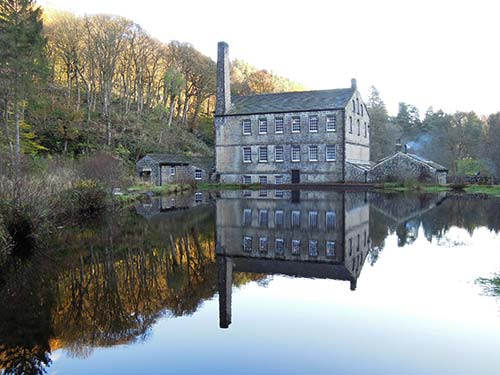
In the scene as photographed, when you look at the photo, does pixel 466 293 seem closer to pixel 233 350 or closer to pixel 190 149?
pixel 233 350

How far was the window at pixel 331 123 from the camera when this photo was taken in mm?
40219

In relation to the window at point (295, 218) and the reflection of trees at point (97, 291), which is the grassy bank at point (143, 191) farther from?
the reflection of trees at point (97, 291)

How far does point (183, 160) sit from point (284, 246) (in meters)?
31.2

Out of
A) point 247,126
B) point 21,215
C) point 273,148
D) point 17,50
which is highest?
point 17,50

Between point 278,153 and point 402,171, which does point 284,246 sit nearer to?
point 402,171

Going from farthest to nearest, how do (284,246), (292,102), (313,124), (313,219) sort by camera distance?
1. (292,102)
2. (313,124)
3. (313,219)
4. (284,246)

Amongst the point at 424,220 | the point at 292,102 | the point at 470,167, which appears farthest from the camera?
the point at 470,167

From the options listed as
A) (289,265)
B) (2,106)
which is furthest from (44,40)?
(289,265)

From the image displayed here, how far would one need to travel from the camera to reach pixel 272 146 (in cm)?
4259

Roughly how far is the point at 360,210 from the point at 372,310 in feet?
43.6

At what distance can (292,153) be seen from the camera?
1652 inches

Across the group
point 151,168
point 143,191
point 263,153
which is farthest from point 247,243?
point 263,153

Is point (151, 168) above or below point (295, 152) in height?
below

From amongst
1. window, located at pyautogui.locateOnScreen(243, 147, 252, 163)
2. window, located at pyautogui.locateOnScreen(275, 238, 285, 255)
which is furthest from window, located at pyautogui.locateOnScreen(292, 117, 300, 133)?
window, located at pyautogui.locateOnScreen(275, 238, 285, 255)
